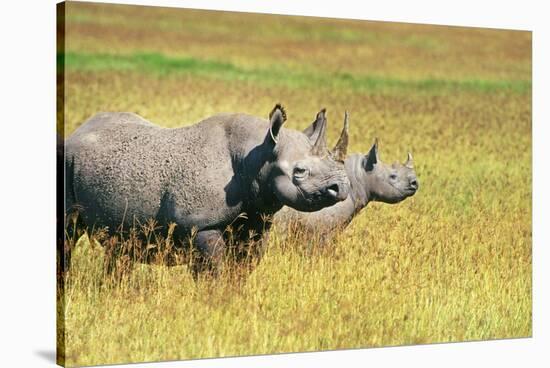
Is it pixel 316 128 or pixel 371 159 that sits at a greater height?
pixel 316 128

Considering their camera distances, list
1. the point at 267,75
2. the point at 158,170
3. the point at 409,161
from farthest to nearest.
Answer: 1. the point at 409,161
2. the point at 267,75
3. the point at 158,170

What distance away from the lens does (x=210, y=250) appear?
11.6 meters

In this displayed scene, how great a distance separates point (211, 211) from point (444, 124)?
3315 mm

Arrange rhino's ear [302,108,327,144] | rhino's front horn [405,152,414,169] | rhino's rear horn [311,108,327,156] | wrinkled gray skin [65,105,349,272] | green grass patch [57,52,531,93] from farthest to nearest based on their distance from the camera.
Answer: rhino's front horn [405,152,414,169] → green grass patch [57,52,531,93] → rhino's ear [302,108,327,144] → rhino's rear horn [311,108,327,156] → wrinkled gray skin [65,105,349,272]

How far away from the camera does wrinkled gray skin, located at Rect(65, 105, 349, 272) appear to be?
37.5 ft

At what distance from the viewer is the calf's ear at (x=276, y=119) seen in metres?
11.3

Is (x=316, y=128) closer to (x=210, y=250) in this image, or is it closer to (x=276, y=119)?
(x=276, y=119)

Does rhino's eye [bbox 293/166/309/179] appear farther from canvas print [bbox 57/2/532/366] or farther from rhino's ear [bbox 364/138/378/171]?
rhino's ear [bbox 364/138/378/171]

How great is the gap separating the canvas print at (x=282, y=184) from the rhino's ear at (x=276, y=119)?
18 millimetres

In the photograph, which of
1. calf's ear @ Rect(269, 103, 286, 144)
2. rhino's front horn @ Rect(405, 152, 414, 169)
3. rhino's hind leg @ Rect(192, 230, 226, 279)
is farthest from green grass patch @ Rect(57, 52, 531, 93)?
rhino's hind leg @ Rect(192, 230, 226, 279)

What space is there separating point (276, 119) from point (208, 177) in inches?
31.8

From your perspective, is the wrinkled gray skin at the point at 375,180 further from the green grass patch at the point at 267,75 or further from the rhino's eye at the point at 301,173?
the rhino's eye at the point at 301,173

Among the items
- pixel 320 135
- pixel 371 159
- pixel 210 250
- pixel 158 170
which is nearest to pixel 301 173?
pixel 320 135

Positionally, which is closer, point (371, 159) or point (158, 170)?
point (158, 170)
